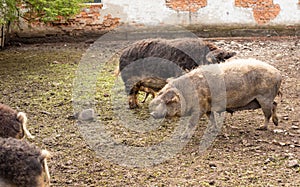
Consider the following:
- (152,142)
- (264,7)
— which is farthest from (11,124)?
(264,7)

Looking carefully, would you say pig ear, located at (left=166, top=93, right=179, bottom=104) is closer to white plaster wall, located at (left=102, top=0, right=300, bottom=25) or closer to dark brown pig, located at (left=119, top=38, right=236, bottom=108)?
dark brown pig, located at (left=119, top=38, right=236, bottom=108)

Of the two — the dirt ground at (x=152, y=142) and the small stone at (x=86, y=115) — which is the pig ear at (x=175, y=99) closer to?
the dirt ground at (x=152, y=142)

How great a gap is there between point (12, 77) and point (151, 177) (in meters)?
5.53

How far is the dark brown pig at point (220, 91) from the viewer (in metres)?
6.80

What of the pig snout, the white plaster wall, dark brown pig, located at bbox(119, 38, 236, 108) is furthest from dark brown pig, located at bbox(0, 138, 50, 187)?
the white plaster wall

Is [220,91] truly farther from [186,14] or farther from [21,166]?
[186,14]

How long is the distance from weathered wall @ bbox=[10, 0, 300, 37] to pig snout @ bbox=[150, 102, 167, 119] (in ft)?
28.1

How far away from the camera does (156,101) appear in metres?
6.79

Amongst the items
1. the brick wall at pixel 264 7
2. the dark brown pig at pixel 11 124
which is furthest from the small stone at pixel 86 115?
the brick wall at pixel 264 7

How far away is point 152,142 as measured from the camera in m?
6.78

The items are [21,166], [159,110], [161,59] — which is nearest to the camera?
[21,166]

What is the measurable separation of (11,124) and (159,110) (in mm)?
1923

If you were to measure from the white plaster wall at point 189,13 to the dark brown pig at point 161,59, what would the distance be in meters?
6.96

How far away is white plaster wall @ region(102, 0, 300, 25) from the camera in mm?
15203
